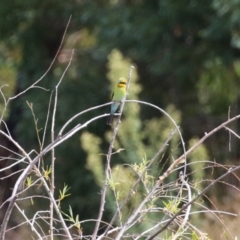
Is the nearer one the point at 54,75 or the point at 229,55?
the point at 229,55

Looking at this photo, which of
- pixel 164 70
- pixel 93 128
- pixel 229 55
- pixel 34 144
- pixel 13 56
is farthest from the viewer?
pixel 13 56

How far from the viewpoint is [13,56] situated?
6.85 metres

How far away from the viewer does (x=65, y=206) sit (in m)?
A: 5.78

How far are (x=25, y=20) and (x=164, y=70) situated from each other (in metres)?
1.73

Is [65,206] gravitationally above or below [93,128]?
below

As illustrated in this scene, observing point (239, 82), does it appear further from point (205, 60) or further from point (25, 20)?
point (25, 20)

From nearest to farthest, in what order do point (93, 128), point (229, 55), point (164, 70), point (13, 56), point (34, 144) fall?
point (229, 55), point (164, 70), point (93, 128), point (34, 144), point (13, 56)

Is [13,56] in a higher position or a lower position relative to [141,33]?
lower

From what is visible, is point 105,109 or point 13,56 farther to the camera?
point 13,56

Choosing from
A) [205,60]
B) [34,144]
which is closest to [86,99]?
[34,144]

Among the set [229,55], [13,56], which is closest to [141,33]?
[229,55]

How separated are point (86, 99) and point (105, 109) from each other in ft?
0.62

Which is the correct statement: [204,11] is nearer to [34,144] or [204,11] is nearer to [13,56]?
[34,144]

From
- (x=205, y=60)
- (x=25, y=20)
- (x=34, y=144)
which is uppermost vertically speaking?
(x=205, y=60)
